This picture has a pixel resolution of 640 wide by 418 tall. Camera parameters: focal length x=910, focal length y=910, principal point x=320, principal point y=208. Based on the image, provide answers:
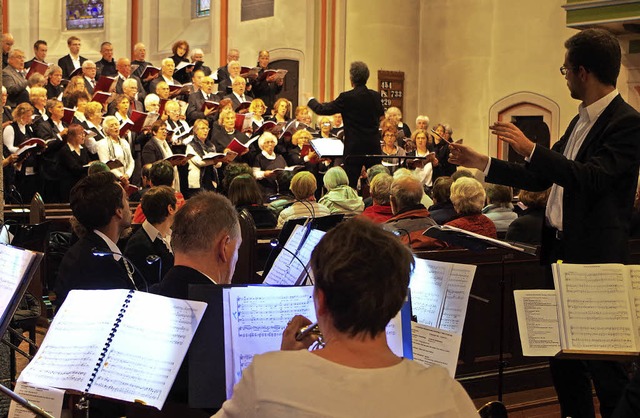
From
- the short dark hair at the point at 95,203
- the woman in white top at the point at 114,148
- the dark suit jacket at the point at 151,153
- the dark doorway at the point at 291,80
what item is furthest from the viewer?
the dark doorway at the point at 291,80

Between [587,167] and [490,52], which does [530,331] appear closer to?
[587,167]

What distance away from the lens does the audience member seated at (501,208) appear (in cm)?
648

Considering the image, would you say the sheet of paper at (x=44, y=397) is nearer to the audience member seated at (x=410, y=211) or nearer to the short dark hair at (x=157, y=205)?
the short dark hair at (x=157, y=205)

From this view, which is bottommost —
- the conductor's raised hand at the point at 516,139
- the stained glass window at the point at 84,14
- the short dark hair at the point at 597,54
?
the conductor's raised hand at the point at 516,139

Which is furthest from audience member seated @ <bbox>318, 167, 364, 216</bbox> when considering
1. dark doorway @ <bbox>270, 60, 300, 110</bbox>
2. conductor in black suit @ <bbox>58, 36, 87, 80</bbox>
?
dark doorway @ <bbox>270, 60, 300, 110</bbox>

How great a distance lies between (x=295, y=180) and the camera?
695 cm

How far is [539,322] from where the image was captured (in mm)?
3148

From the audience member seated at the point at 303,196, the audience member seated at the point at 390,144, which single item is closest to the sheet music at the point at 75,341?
the audience member seated at the point at 303,196

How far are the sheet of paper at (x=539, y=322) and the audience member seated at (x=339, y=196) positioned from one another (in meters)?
4.34

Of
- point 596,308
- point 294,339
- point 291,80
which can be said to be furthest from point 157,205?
point 291,80

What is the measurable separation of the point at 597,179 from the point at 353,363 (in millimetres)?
1792

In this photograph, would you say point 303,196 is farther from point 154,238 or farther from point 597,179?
point 597,179

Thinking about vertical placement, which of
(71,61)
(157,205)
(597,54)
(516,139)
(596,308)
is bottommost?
(596,308)

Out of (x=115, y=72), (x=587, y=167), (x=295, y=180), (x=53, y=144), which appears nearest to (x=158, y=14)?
(x=115, y=72)
